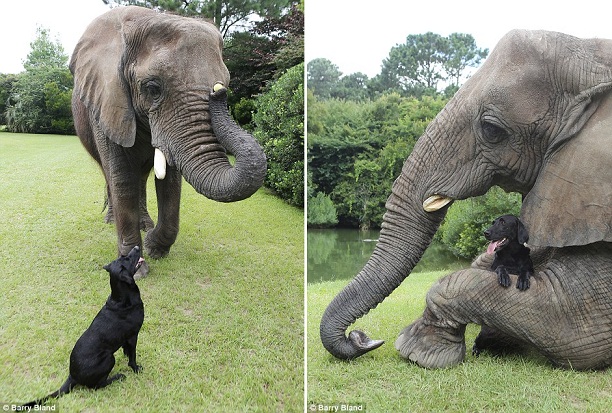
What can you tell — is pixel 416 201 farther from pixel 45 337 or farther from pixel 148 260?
pixel 148 260

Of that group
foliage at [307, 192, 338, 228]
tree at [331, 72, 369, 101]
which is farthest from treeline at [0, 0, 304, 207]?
tree at [331, 72, 369, 101]

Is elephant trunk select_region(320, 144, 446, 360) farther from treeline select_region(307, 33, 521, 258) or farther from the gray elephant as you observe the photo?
treeline select_region(307, 33, 521, 258)

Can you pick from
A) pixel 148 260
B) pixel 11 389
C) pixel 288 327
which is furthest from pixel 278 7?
pixel 11 389

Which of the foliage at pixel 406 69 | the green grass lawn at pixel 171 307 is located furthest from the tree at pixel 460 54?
the green grass lawn at pixel 171 307

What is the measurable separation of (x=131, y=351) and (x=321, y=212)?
15118mm

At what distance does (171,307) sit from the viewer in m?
4.91

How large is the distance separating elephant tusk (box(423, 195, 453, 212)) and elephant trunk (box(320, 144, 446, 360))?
2cm

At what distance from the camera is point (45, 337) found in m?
4.22

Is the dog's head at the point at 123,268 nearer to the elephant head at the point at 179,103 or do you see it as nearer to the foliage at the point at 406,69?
the elephant head at the point at 179,103

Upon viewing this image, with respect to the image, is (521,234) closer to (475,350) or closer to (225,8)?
(475,350)

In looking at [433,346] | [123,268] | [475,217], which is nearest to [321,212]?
[475,217]

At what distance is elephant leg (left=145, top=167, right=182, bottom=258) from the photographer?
5.77 metres

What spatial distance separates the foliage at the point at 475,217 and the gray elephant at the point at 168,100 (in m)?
6.71

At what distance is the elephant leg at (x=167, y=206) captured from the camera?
5.77 m
